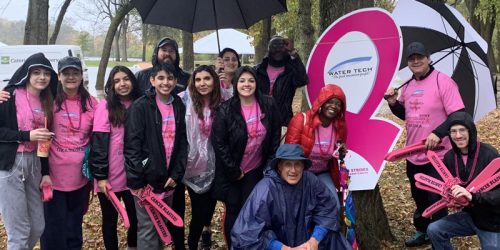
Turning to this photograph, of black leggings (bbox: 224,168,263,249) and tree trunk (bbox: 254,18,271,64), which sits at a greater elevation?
tree trunk (bbox: 254,18,271,64)

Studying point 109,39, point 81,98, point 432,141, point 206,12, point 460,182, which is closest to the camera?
point 460,182

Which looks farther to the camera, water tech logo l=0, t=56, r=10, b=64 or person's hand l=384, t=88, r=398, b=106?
water tech logo l=0, t=56, r=10, b=64

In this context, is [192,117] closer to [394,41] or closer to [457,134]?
[394,41]

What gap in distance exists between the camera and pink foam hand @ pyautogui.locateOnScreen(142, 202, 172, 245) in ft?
12.6

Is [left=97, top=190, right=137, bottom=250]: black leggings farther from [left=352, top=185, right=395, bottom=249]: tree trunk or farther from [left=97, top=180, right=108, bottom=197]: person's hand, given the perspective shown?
[left=352, top=185, right=395, bottom=249]: tree trunk

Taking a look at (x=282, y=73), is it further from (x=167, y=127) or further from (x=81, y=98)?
(x=81, y=98)

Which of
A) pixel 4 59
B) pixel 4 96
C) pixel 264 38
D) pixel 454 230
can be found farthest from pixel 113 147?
pixel 264 38

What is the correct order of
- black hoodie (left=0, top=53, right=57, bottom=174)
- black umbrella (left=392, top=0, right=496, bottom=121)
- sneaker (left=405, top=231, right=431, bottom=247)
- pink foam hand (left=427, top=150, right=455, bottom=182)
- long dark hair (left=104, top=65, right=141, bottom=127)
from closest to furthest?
1. pink foam hand (left=427, top=150, right=455, bottom=182)
2. black hoodie (left=0, top=53, right=57, bottom=174)
3. long dark hair (left=104, top=65, right=141, bottom=127)
4. black umbrella (left=392, top=0, right=496, bottom=121)
5. sneaker (left=405, top=231, right=431, bottom=247)

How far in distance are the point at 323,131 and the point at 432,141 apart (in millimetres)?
912

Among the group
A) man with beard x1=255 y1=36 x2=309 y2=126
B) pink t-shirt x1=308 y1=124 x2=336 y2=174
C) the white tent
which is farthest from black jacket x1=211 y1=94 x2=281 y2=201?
the white tent

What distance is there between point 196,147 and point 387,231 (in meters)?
2.30

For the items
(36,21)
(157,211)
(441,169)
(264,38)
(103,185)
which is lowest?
(157,211)

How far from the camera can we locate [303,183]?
11.5 feet

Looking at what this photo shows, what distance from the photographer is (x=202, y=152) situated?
4105 millimetres
